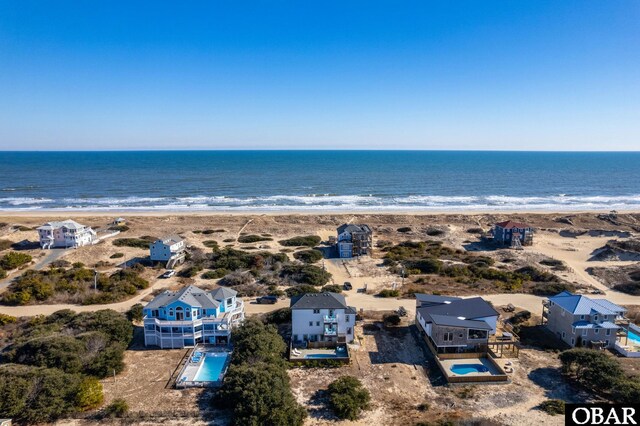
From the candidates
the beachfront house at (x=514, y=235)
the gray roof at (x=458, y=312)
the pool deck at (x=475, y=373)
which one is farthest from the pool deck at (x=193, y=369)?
the beachfront house at (x=514, y=235)

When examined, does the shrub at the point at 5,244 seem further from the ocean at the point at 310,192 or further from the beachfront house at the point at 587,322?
the beachfront house at the point at 587,322

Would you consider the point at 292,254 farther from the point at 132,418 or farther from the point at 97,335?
the point at 132,418

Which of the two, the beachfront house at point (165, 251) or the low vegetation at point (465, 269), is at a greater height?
the beachfront house at point (165, 251)

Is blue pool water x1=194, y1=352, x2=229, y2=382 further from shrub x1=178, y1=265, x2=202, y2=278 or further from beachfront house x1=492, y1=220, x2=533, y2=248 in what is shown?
beachfront house x1=492, y1=220, x2=533, y2=248

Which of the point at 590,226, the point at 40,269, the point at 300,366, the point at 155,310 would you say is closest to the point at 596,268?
the point at 590,226

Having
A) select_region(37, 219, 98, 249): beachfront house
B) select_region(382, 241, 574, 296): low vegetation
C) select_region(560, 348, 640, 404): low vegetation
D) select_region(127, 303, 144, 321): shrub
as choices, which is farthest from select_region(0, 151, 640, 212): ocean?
select_region(560, 348, 640, 404): low vegetation

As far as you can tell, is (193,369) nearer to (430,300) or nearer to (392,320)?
(392,320)

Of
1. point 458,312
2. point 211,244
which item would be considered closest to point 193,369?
point 458,312
